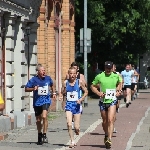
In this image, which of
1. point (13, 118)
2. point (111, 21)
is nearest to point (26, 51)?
point (13, 118)

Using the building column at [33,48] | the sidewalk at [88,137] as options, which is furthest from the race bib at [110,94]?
the building column at [33,48]

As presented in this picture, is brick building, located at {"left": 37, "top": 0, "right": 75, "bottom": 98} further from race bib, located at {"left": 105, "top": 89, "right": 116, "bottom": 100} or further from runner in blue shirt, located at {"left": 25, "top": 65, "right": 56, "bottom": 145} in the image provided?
race bib, located at {"left": 105, "top": 89, "right": 116, "bottom": 100}

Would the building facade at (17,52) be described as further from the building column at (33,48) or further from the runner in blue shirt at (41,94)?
the runner in blue shirt at (41,94)

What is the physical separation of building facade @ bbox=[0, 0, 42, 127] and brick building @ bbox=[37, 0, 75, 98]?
1.29 m

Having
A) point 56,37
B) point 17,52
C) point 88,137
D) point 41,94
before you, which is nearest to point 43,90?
point 41,94

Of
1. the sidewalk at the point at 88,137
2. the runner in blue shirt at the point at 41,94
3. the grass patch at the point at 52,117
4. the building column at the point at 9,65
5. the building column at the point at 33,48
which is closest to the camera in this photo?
the sidewalk at the point at 88,137

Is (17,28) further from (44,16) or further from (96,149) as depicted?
(96,149)

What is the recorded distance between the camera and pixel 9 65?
2208 cm

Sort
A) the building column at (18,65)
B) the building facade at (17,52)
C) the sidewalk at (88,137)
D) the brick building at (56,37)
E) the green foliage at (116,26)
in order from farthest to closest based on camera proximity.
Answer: the green foliage at (116,26)
the brick building at (56,37)
the building column at (18,65)
the building facade at (17,52)
the sidewalk at (88,137)

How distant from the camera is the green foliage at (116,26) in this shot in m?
45.8

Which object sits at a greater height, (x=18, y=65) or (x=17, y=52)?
(x=17, y=52)

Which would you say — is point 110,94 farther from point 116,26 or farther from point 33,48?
point 116,26

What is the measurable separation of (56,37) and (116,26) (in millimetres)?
14746

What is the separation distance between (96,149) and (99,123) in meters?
8.40
